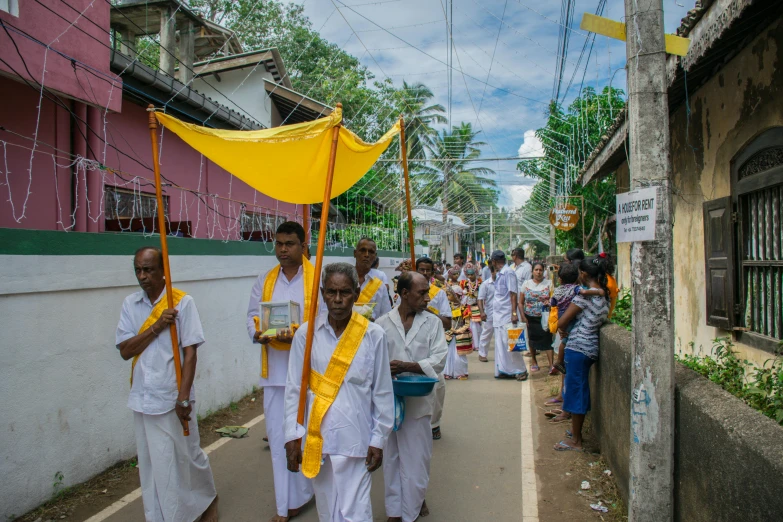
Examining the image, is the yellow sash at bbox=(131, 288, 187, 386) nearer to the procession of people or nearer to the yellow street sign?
the procession of people

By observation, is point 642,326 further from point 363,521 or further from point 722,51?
point 722,51

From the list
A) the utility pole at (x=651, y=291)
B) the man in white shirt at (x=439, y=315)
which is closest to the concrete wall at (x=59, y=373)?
the man in white shirt at (x=439, y=315)

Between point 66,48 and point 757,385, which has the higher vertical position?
point 66,48

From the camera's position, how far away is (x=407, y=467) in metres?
3.86

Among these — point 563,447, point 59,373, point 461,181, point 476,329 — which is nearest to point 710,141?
point 563,447

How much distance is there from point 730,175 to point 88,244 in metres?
5.76

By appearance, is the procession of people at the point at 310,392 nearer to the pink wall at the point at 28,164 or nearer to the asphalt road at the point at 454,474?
the asphalt road at the point at 454,474

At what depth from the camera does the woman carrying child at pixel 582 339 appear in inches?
212

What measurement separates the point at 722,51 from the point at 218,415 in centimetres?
614

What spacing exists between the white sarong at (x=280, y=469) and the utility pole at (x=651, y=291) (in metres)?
2.18

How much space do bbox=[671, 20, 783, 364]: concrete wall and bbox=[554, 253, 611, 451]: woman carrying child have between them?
1.34m

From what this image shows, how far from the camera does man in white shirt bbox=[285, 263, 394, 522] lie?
2.97 meters

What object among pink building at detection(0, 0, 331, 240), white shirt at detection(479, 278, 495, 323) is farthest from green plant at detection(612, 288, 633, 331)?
pink building at detection(0, 0, 331, 240)

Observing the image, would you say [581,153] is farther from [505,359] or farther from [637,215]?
[637,215]
